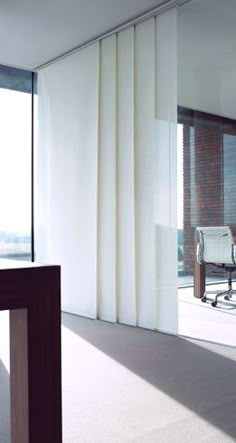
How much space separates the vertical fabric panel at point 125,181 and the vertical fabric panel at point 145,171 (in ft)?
0.20

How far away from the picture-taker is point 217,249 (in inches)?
152

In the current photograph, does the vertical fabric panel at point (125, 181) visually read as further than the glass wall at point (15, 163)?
No

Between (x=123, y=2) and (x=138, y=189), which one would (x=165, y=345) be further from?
(x=123, y=2)

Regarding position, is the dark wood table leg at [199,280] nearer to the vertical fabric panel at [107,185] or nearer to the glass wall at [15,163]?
the vertical fabric panel at [107,185]

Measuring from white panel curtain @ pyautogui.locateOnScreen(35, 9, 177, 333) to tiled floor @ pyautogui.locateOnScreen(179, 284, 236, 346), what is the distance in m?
0.11

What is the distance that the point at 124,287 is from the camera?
4.56 meters

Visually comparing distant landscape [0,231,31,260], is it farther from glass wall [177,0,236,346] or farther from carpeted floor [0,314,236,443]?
glass wall [177,0,236,346]

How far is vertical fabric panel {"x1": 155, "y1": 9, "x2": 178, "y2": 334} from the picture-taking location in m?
4.09

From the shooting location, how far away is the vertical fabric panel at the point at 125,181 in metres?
4.46

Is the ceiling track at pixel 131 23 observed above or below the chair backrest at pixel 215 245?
above

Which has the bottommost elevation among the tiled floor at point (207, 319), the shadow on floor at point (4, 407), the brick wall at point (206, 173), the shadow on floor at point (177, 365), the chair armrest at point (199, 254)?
the shadow on floor at point (177, 365)

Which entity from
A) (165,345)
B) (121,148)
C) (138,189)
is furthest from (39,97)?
(165,345)

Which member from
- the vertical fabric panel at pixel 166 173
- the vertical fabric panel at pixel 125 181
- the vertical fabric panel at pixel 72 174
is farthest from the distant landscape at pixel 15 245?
the vertical fabric panel at pixel 166 173

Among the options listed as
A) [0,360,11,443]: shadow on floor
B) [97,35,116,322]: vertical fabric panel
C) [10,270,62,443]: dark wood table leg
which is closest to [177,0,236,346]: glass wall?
[97,35,116,322]: vertical fabric panel
